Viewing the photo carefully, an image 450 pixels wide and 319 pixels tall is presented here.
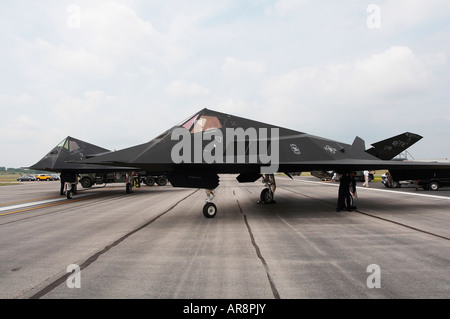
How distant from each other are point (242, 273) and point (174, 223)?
411 centimetres

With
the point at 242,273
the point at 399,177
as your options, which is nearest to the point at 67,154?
the point at 242,273

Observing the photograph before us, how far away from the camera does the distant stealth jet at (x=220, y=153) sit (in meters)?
7.43

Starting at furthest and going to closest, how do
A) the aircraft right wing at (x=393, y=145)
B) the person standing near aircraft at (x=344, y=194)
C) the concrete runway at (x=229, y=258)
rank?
the aircraft right wing at (x=393, y=145) < the person standing near aircraft at (x=344, y=194) < the concrete runway at (x=229, y=258)

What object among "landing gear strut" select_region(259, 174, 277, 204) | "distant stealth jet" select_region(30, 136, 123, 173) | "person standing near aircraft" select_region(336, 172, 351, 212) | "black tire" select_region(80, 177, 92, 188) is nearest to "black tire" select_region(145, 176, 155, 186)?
"black tire" select_region(80, 177, 92, 188)

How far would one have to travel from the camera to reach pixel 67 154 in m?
16.1

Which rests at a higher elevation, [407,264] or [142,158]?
[142,158]

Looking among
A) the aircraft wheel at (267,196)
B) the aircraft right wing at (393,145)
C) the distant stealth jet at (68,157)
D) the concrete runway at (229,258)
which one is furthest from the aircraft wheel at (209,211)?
the distant stealth jet at (68,157)

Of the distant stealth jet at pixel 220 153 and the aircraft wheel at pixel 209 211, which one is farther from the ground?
the distant stealth jet at pixel 220 153

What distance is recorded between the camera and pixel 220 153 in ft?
25.5

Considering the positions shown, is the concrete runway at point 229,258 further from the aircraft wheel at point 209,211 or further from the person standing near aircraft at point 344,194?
the person standing near aircraft at point 344,194

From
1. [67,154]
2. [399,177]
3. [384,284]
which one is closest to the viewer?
[384,284]

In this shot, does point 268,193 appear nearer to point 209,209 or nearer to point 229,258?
point 209,209

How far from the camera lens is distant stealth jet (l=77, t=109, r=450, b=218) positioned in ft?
24.4
